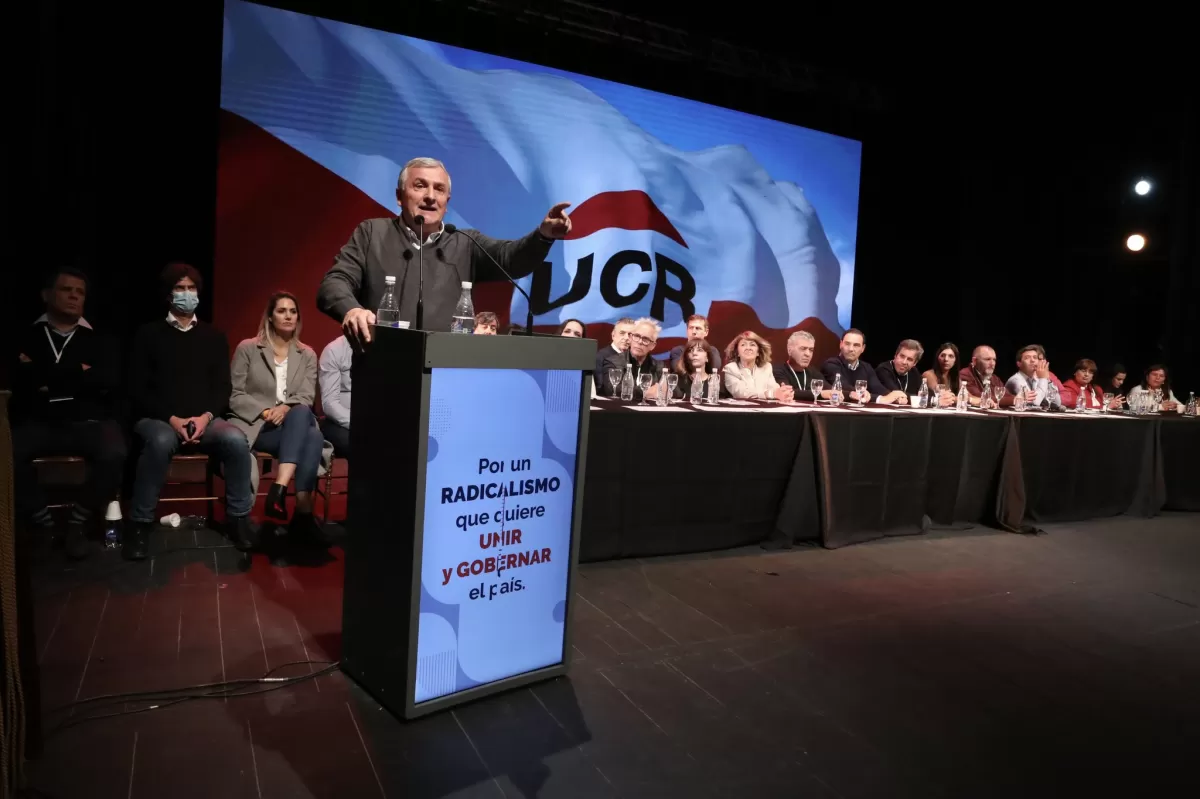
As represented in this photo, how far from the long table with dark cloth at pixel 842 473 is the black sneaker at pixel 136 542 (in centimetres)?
181

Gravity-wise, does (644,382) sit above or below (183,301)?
below

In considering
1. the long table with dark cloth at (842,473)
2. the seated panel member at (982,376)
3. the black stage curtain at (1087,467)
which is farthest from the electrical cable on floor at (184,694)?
the seated panel member at (982,376)

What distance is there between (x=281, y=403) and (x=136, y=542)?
0.88 meters

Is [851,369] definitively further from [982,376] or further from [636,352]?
[636,352]

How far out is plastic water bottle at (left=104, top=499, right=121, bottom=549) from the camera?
11.1ft

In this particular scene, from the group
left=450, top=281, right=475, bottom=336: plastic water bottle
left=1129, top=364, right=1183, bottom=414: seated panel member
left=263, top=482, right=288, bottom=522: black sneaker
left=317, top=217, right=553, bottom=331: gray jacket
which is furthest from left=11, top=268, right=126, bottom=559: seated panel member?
left=1129, top=364, right=1183, bottom=414: seated panel member

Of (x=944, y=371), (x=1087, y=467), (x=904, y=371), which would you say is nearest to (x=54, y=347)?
(x=904, y=371)

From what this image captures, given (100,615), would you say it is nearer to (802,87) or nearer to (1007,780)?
(1007,780)

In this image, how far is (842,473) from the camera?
13.3 feet

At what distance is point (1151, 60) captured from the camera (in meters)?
6.05

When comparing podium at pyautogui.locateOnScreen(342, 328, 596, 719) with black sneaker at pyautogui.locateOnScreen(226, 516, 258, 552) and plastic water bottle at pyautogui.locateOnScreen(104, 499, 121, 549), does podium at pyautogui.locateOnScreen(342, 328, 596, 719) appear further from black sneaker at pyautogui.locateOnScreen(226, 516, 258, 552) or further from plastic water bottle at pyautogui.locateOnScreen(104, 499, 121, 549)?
plastic water bottle at pyautogui.locateOnScreen(104, 499, 121, 549)

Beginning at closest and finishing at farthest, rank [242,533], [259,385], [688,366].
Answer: [242,533] → [259,385] → [688,366]

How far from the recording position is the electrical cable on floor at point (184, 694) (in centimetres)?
194

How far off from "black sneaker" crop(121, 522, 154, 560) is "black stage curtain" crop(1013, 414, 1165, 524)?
4542 mm
